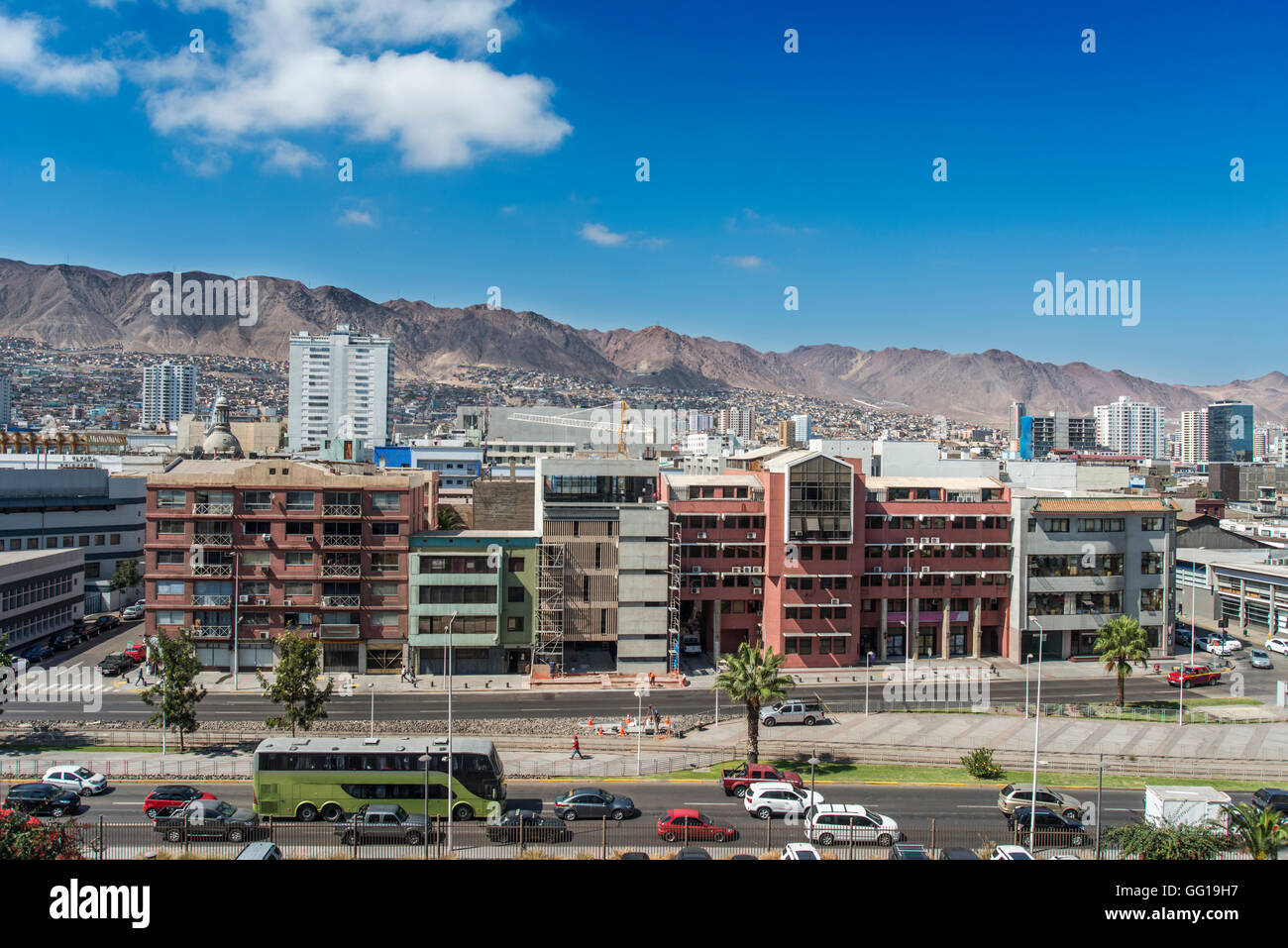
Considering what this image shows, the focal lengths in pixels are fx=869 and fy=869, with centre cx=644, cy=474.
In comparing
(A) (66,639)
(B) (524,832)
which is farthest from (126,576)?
(B) (524,832)

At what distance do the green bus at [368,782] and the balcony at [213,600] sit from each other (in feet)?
92.8

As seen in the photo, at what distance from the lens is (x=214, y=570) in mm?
57219

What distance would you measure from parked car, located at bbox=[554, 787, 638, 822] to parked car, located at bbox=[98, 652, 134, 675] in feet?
124

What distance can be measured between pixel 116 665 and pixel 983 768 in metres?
52.2

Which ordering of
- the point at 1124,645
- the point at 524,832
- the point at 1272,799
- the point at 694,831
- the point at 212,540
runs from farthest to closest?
1. the point at 212,540
2. the point at 1124,645
3. the point at 1272,799
4. the point at 694,831
5. the point at 524,832

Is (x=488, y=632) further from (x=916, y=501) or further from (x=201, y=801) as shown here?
(x=916, y=501)

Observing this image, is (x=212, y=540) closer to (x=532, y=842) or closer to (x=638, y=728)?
(x=638, y=728)

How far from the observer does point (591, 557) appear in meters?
59.6

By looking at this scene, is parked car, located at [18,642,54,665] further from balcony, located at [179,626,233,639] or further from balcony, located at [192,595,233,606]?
balcony, located at [192,595,233,606]

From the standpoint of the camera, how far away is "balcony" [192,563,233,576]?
2250 inches

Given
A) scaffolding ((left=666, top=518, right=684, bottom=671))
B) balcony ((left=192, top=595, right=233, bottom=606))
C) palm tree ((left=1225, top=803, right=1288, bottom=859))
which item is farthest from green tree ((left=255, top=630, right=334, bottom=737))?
palm tree ((left=1225, top=803, right=1288, bottom=859))

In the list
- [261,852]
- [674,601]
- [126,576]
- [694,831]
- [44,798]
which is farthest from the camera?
[126,576]
